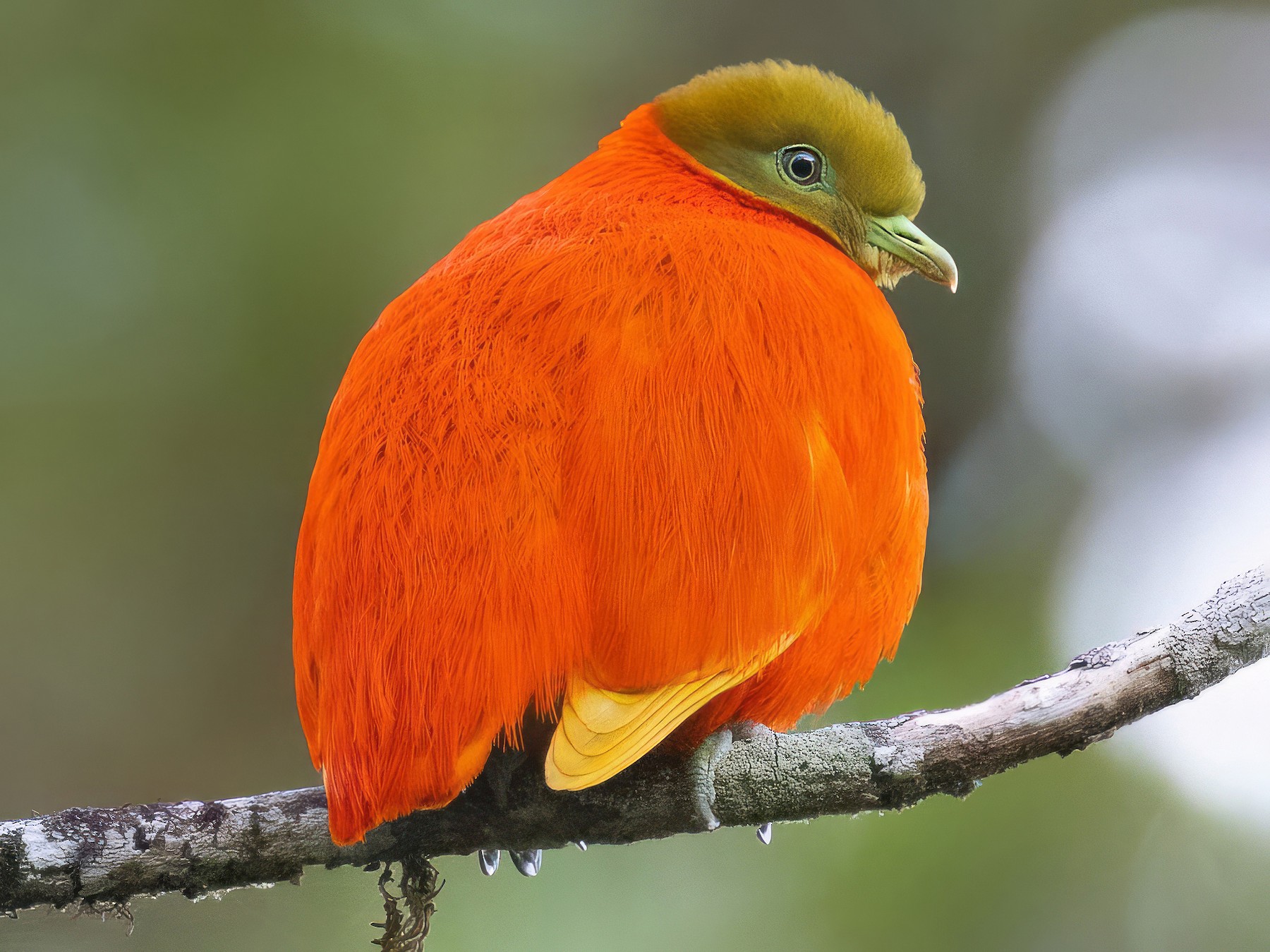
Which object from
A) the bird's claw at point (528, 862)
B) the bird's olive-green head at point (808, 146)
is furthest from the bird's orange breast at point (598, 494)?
the bird's claw at point (528, 862)

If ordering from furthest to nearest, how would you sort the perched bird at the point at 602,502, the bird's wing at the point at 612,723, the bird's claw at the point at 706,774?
1. the bird's claw at the point at 706,774
2. the perched bird at the point at 602,502
3. the bird's wing at the point at 612,723

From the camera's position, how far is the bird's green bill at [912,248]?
2305 millimetres

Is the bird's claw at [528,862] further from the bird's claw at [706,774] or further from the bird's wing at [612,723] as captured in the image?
the bird's wing at [612,723]

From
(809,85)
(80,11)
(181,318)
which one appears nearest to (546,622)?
(809,85)

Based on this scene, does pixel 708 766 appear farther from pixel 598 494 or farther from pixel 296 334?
pixel 296 334

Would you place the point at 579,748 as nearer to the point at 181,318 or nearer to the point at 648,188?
the point at 648,188

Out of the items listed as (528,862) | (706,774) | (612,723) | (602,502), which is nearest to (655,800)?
(706,774)

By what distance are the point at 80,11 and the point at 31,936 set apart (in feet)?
9.82

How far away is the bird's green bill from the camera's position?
7.56 feet

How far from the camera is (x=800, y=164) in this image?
2.24 meters

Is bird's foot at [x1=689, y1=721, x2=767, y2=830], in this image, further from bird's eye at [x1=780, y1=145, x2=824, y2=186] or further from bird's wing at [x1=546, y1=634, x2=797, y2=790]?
bird's eye at [x1=780, y1=145, x2=824, y2=186]

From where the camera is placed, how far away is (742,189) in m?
2.16

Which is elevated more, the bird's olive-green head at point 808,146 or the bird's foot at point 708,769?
the bird's olive-green head at point 808,146

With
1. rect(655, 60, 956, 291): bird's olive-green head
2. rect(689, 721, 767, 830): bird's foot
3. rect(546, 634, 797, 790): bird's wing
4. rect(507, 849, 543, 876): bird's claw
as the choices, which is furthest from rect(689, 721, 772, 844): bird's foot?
rect(655, 60, 956, 291): bird's olive-green head
